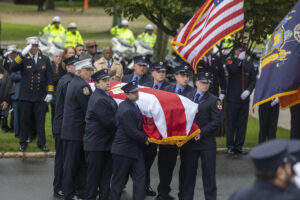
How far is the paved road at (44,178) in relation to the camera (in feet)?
32.8

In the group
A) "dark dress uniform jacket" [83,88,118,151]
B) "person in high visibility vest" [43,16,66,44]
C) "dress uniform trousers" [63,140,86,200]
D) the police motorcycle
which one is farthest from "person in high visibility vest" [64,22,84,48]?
"dark dress uniform jacket" [83,88,118,151]

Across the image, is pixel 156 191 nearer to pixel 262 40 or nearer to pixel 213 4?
pixel 213 4

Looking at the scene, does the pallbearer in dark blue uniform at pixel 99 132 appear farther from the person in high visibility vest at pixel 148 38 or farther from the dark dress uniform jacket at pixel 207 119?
the person in high visibility vest at pixel 148 38

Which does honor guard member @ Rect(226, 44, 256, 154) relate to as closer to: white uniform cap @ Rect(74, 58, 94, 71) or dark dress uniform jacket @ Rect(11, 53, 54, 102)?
dark dress uniform jacket @ Rect(11, 53, 54, 102)

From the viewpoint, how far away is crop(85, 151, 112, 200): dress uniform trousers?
9.03 metres

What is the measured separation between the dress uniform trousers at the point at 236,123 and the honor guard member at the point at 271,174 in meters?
8.19

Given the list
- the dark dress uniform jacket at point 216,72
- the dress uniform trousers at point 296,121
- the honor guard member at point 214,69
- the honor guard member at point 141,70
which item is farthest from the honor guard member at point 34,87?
the dress uniform trousers at point 296,121

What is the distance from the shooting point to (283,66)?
9.12 meters

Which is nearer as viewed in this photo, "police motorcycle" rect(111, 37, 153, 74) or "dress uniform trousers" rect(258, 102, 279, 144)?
"dress uniform trousers" rect(258, 102, 279, 144)

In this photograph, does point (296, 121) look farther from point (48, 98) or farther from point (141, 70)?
point (48, 98)

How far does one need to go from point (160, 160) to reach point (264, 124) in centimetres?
369

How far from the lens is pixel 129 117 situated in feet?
27.9

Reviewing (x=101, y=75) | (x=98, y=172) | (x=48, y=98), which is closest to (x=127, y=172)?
(x=98, y=172)

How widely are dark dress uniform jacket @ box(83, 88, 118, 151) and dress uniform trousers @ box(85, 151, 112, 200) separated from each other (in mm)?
130
